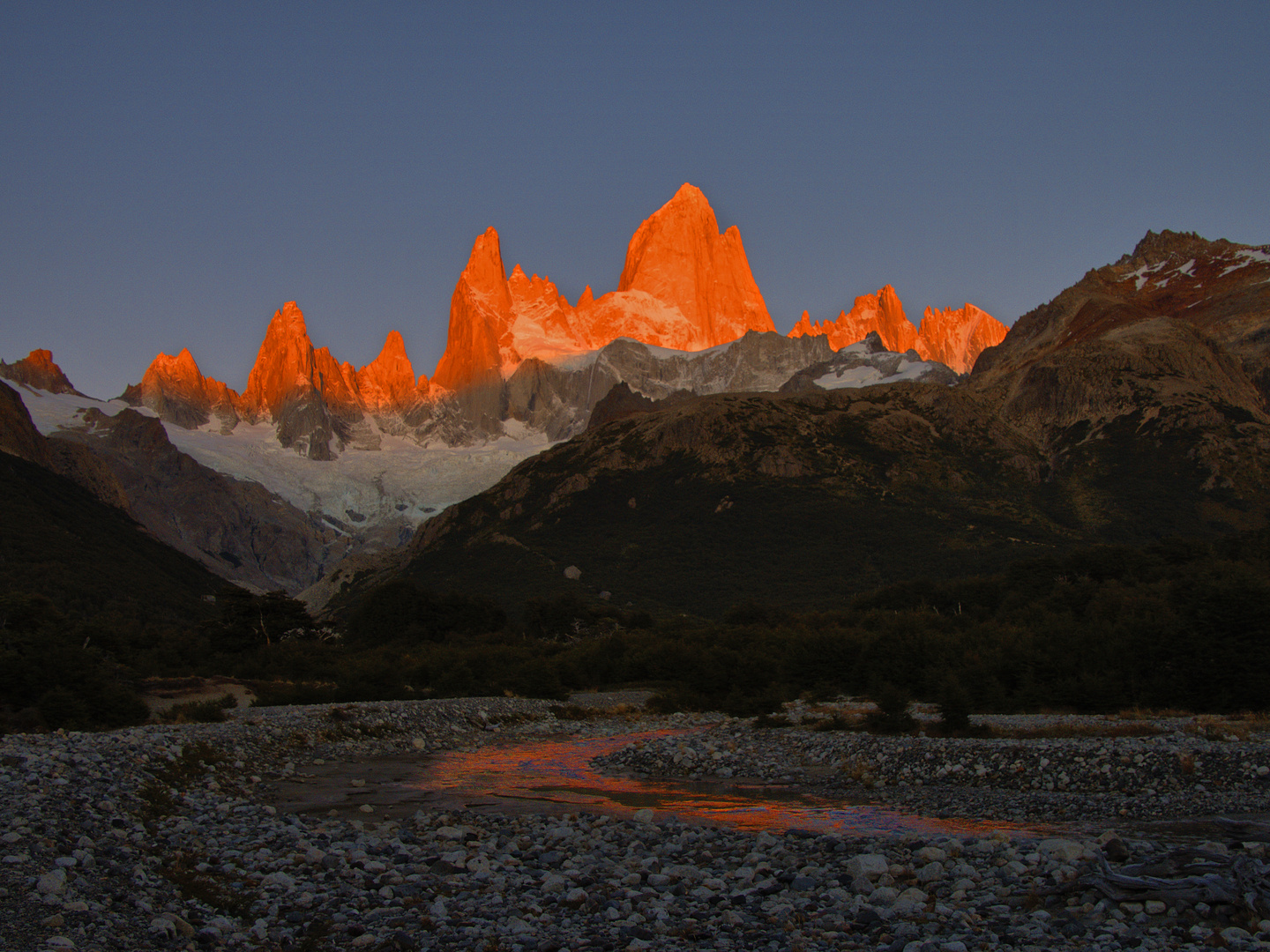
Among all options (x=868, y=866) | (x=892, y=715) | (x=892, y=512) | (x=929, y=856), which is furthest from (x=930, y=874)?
(x=892, y=512)

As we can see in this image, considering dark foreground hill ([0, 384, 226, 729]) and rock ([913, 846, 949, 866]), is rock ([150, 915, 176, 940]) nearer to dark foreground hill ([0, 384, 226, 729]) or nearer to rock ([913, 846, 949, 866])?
rock ([913, 846, 949, 866])

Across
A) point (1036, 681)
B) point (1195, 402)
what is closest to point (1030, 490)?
point (1195, 402)

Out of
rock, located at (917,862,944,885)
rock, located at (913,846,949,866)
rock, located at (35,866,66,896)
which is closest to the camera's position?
rock, located at (35,866,66,896)

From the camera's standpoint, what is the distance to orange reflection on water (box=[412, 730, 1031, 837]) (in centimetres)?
2056

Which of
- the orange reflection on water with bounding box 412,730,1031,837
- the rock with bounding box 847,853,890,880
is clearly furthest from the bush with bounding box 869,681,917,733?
the rock with bounding box 847,853,890,880

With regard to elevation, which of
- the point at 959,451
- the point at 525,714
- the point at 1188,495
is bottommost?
the point at 525,714

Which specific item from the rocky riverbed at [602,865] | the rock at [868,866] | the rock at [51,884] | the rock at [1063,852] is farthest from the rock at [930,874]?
the rock at [51,884]

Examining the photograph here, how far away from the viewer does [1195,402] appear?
7200 inches

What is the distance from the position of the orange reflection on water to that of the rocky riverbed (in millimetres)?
1349

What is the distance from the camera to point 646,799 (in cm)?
2580

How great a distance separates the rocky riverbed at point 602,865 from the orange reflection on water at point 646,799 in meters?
1.35

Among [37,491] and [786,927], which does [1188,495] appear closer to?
[786,927]

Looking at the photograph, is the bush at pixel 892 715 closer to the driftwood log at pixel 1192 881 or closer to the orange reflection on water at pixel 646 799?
the orange reflection on water at pixel 646 799

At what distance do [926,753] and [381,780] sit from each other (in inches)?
697
